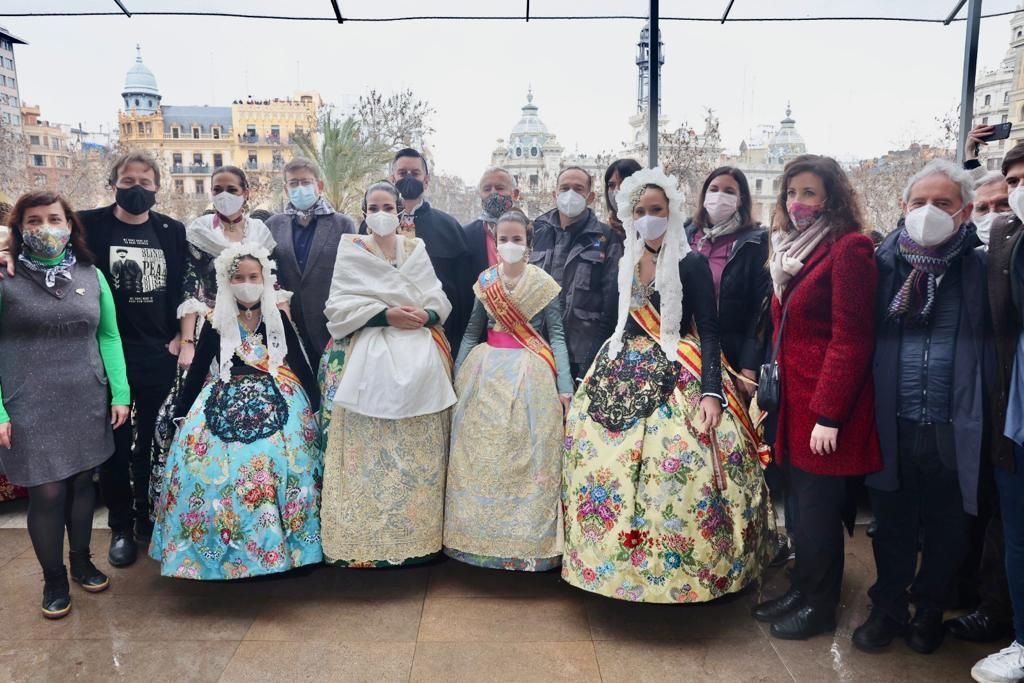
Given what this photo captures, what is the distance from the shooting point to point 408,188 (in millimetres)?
3783

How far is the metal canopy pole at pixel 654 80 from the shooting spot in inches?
150

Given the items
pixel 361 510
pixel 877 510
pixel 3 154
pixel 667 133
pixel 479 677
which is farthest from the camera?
pixel 667 133

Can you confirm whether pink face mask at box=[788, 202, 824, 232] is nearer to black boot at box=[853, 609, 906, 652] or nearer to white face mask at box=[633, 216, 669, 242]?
white face mask at box=[633, 216, 669, 242]

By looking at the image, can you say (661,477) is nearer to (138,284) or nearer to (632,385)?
(632,385)

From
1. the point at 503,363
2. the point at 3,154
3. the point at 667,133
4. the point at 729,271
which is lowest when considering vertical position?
the point at 503,363

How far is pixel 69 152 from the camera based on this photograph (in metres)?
5.14

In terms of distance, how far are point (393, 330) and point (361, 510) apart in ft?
2.67

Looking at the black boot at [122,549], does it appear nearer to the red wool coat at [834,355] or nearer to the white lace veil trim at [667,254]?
the white lace veil trim at [667,254]

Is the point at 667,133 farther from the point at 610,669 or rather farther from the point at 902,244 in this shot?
the point at 610,669

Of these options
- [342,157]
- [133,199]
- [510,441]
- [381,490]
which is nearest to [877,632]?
[510,441]

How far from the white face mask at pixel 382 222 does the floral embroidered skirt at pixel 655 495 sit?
120 centimetres

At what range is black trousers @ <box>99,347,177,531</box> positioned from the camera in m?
3.33

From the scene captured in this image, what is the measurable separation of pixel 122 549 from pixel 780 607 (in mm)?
3103

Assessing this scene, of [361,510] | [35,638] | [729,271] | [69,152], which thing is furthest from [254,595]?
[69,152]
